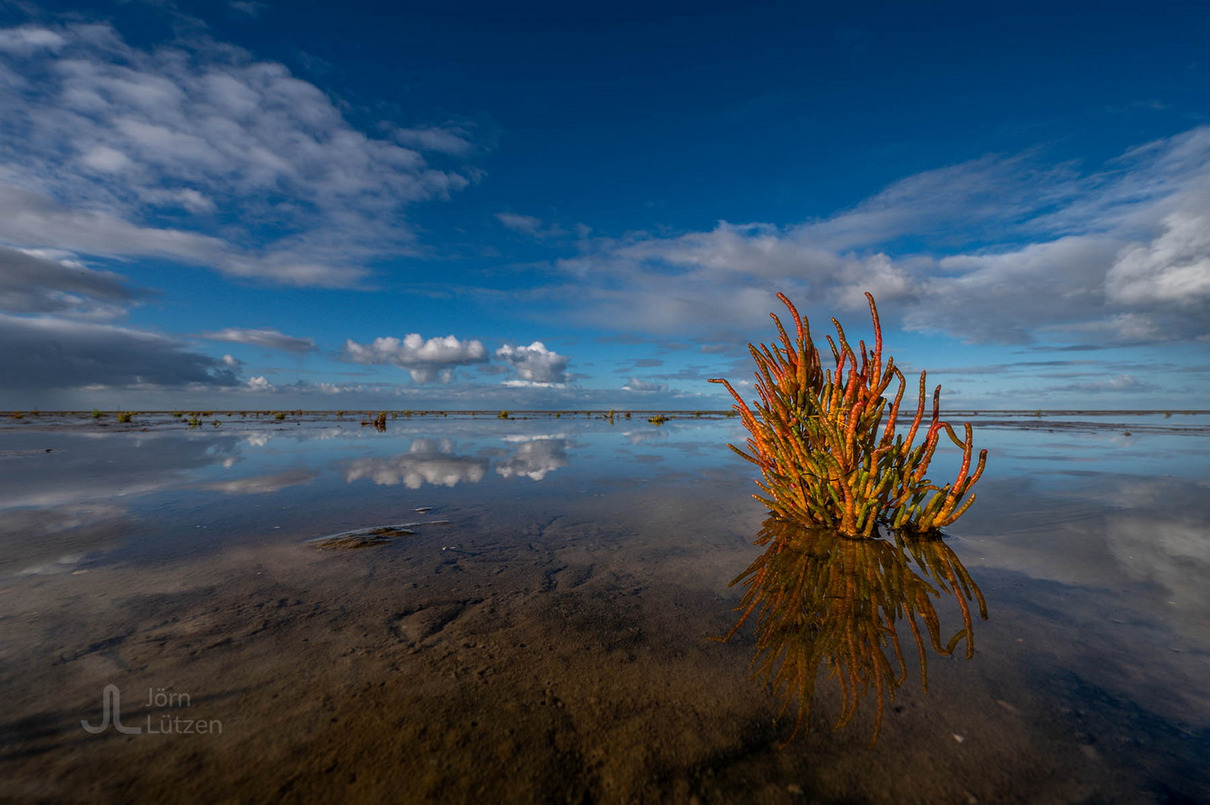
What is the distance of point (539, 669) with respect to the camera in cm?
298

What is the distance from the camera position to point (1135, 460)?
13898mm

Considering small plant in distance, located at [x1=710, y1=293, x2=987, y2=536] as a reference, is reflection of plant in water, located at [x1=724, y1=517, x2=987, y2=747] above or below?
below

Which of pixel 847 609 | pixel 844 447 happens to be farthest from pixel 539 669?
pixel 844 447

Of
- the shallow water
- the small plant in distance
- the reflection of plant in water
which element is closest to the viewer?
the shallow water

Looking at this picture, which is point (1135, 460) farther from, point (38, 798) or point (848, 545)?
point (38, 798)

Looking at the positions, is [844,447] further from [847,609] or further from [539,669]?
[539,669]

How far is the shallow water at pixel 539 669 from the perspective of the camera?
208 cm

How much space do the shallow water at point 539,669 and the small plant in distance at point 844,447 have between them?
2.35 ft

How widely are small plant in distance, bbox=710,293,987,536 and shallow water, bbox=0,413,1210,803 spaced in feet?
2.35

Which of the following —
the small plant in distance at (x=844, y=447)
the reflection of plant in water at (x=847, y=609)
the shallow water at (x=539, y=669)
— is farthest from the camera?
the small plant in distance at (x=844, y=447)

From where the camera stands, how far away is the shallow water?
81.9 inches

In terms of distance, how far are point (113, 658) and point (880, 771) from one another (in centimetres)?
447

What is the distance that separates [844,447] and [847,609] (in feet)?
7.66

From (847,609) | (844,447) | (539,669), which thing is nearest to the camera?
(539,669)
